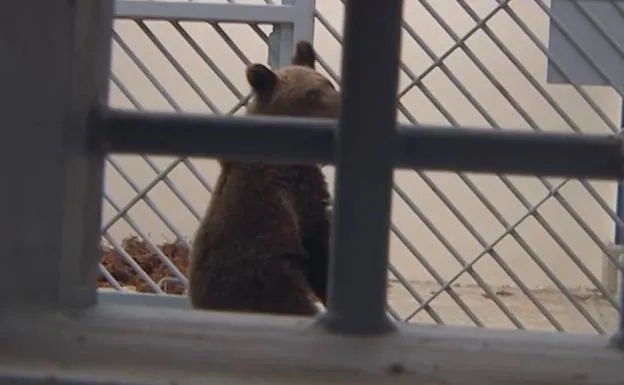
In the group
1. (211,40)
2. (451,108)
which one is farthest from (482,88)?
(211,40)

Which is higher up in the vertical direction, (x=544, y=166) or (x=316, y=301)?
(x=544, y=166)

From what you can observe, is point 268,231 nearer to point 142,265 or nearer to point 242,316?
point 242,316

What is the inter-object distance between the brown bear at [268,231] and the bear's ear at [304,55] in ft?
0.22

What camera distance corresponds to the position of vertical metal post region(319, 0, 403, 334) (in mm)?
212

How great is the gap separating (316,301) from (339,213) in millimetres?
684

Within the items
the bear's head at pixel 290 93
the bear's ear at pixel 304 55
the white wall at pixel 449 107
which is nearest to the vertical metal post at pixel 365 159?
the bear's head at pixel 290 93

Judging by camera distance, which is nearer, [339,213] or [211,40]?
[339,213]

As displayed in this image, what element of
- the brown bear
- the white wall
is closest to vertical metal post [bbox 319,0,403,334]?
the brown bear

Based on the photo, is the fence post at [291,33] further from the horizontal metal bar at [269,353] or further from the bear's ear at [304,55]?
the horizontal metal bar at [269,353]

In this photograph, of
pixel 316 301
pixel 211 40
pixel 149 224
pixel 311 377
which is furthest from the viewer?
pixel 149 224

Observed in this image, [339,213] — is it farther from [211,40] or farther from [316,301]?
[211,40]

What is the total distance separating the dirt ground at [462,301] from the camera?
1.64m

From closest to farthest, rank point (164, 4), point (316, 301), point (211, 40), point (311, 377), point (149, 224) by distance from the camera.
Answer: point (311, 377), point (316, 301), point (164, 4), point (211, 40), point (149, 224)

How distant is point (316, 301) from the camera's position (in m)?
0.90
